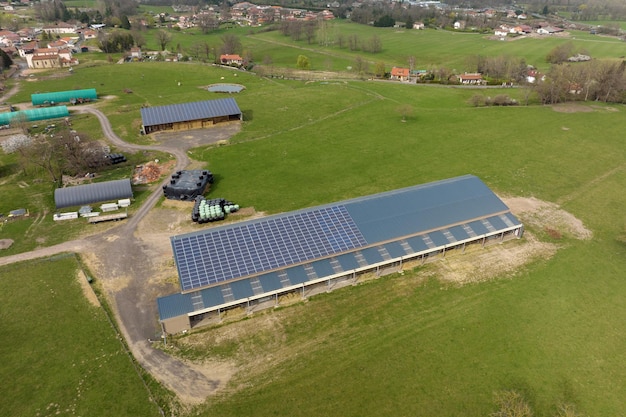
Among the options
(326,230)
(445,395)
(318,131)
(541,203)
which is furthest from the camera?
(318,131)

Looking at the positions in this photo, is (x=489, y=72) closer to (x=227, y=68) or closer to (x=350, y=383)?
(x=227, y=68)

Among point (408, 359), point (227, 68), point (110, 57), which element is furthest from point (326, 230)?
point (110, 57)

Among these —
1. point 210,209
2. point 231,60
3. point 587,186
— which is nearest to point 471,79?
point 587,186

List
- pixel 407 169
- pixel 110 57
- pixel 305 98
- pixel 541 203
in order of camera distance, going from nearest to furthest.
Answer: pixel 541 203 < pixel 407 169 < pixel 305 98 < pixel 110 57

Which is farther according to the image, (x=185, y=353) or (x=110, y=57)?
(x=110, y=57)

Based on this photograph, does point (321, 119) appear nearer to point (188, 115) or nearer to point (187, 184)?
point (188, 115)

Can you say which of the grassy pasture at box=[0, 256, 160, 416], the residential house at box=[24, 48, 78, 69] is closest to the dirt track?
the grassy pasture at box=[0, 256, 160, 416]
